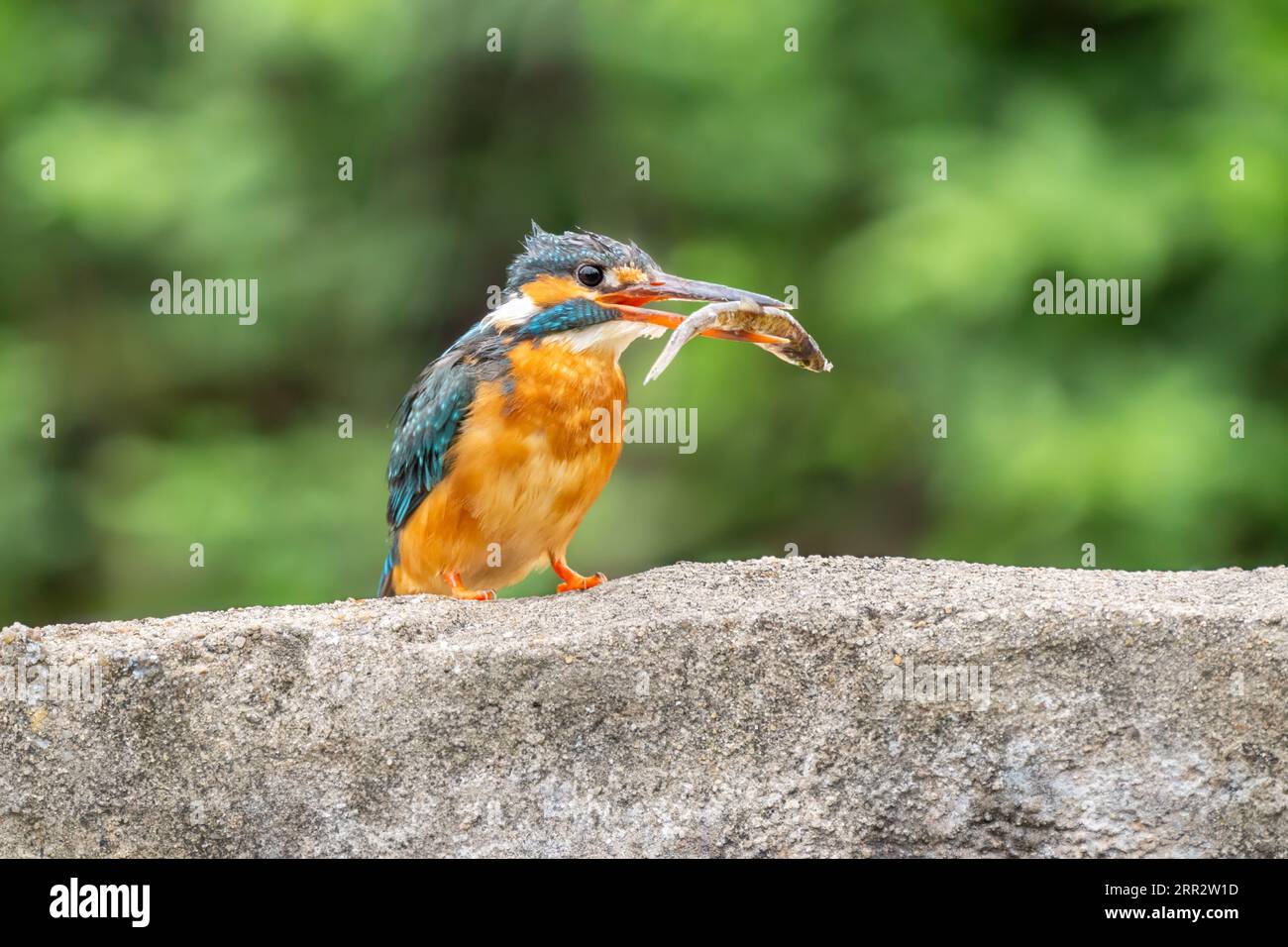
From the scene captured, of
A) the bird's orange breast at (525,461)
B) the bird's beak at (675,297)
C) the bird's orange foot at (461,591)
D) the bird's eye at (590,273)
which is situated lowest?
the bird's orange foot at (461,591)

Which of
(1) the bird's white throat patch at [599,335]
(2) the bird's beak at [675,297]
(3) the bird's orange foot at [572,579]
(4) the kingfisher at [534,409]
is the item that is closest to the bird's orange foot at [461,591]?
(4) the kingfisher at [534,409]

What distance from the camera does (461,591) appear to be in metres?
3.99

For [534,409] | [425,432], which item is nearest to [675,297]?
[534,409]

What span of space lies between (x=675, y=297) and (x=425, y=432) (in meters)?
0.76

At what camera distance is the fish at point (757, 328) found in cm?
371

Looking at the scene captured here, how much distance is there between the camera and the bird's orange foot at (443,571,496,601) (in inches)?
152

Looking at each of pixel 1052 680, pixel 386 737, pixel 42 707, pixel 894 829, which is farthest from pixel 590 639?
pixel 42 707

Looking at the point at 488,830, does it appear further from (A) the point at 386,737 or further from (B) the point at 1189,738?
(B) the point at 1189,738

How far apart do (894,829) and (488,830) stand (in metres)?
0.81
